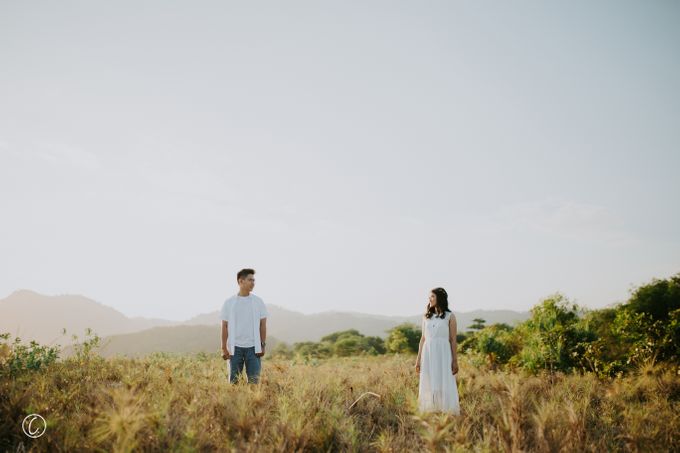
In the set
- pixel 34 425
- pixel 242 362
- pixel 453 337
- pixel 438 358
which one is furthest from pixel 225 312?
pixel 453 337

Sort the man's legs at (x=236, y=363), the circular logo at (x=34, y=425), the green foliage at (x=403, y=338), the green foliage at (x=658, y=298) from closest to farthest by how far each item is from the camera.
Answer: the circular logo at (x=34, y=425)
the man's legs at (x=236, y=363)
the green foliage at (x=658, y=298)
the green foliage at (x=403, y=338)

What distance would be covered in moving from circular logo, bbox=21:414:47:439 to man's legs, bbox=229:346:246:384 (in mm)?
2447

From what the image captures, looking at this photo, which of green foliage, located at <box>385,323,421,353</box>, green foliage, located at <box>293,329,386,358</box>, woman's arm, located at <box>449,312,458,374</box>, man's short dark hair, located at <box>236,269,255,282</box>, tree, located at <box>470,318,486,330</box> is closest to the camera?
woman's arm, located at <box>449,312,458,374</box>

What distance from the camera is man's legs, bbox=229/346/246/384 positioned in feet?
18.3

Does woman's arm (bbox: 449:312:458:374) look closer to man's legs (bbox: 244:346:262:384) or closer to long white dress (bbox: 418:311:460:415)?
long white dress (bbox: 418:311:460:415)

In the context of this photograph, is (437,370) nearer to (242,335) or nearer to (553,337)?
(242,335)

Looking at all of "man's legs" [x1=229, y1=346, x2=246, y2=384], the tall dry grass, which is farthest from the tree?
"man's legs" [x1=229, y1=346, x2=246, y2=384]

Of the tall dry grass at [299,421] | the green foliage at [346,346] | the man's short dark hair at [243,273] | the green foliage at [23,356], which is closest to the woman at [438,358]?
the tall dry grass at [299,421]

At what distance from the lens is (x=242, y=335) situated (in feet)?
18.5

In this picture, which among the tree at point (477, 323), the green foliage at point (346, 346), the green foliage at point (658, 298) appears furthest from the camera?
the tree at point (477, 323)

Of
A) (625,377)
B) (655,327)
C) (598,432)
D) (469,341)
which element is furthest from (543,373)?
(469,341)

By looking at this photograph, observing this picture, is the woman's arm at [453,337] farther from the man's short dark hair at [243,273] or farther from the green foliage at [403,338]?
the green foliage at [403,338]

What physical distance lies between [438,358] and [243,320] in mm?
3151

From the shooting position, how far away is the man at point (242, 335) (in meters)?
5.60
